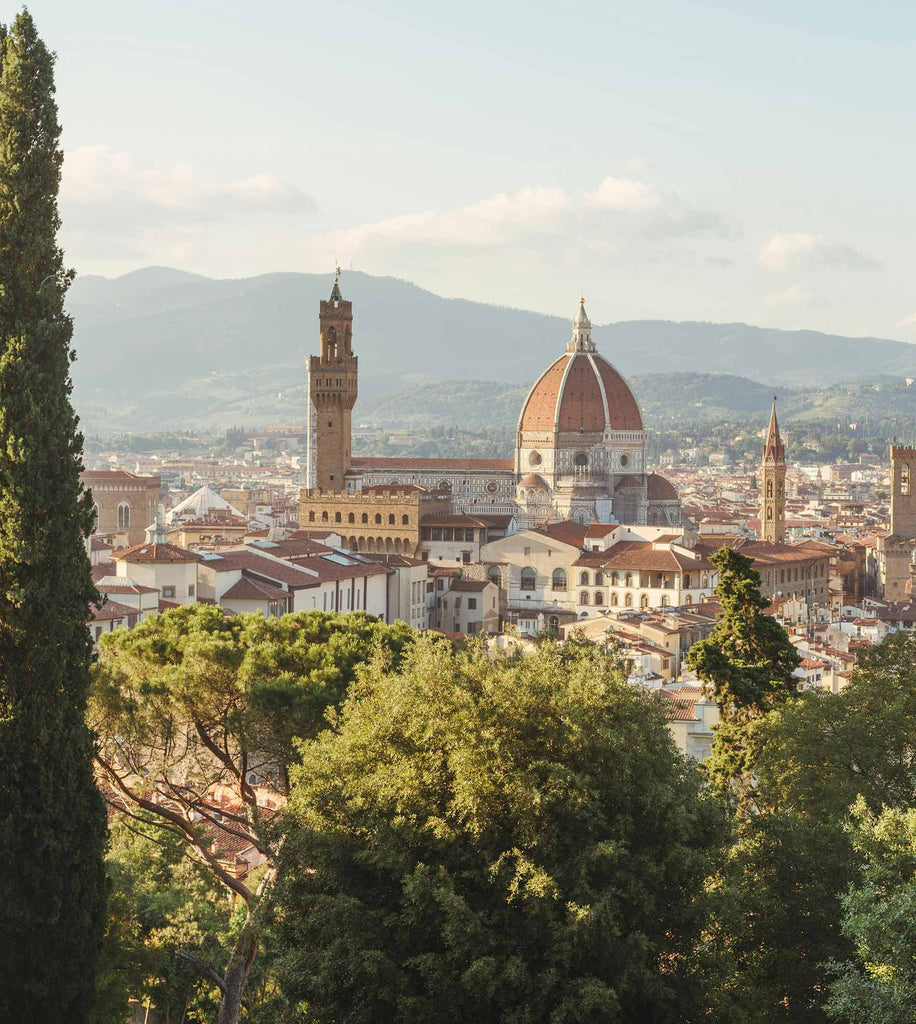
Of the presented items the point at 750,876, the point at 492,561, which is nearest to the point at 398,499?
the point at 492,561

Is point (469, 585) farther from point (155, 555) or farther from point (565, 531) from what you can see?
point (155, 555)

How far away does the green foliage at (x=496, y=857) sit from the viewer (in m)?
12.7

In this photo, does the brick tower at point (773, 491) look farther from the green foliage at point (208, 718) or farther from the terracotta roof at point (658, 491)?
the green foliage at point (208, 718)

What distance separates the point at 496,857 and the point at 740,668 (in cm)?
909

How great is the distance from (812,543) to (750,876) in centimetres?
6831

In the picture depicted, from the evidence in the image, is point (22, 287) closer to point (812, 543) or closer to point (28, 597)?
point (28, 597)

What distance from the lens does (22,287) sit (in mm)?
13812

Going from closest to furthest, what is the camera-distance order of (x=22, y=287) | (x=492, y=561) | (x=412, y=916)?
(x=412, y=916)
(x=22, y=287)
(x=492, y=561)

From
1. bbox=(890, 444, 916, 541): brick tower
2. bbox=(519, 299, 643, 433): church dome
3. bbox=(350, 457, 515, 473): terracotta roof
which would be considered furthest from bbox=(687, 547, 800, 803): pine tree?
bbox=(890, 444, 916, 541): brick tower

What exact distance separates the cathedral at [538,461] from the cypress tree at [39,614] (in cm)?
5843

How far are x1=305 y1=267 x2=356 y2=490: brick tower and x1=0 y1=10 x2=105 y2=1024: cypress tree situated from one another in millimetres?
63082

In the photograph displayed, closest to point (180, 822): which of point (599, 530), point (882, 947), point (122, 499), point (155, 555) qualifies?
point (882, 947)

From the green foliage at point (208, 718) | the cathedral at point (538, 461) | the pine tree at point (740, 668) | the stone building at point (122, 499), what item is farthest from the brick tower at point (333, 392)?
the green foliage at point (208, 718)

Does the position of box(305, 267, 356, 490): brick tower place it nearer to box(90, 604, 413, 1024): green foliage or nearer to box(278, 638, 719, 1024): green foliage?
box(90, 604, 413, 1024): green foliage
